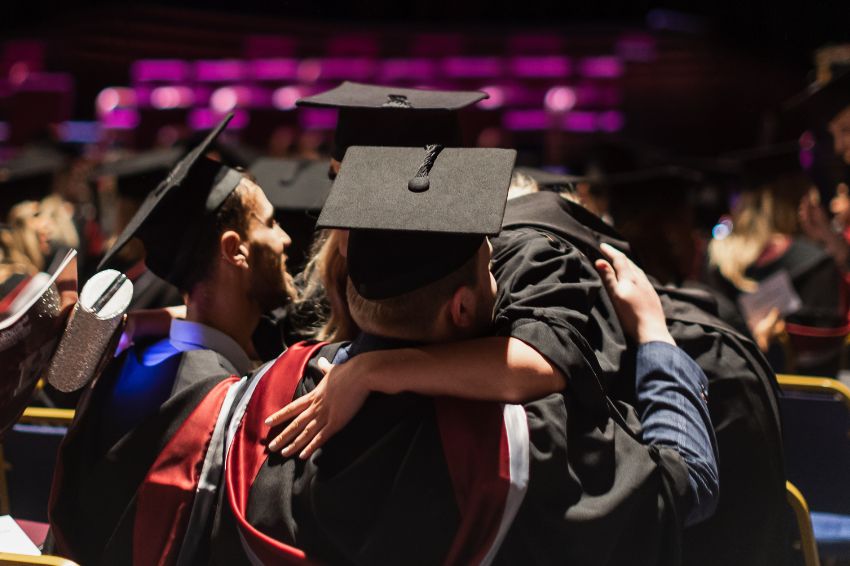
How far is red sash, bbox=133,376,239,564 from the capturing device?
5.91ft

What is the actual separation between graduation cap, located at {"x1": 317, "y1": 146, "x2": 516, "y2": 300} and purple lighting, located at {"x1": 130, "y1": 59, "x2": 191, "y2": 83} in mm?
12433

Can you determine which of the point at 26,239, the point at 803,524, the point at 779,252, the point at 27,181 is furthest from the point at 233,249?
the point at 27,181

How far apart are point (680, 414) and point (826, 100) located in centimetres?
268

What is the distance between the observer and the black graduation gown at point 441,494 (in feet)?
5.26

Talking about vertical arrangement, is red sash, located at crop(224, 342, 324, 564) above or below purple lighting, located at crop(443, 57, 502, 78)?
above

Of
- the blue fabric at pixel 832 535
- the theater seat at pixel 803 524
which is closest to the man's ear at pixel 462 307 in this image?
the theater seat at pixel 803 524

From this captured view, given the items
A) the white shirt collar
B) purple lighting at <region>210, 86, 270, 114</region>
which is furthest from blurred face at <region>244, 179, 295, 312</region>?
purple lighting at <region>210, 86, 270, 114</region>

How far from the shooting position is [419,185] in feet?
5.41

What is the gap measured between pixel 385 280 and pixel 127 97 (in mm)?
12901

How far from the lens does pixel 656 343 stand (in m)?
1.90

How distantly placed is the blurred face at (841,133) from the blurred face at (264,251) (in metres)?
2.65

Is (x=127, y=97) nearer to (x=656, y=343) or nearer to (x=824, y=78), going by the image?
(x=824, y=78)

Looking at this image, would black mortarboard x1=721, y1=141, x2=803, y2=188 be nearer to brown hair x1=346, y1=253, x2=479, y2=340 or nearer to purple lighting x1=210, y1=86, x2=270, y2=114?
brown hair x1=346, y1=253, x2=479, y2=340

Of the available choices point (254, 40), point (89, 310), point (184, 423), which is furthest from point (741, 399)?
point (254, 40)
